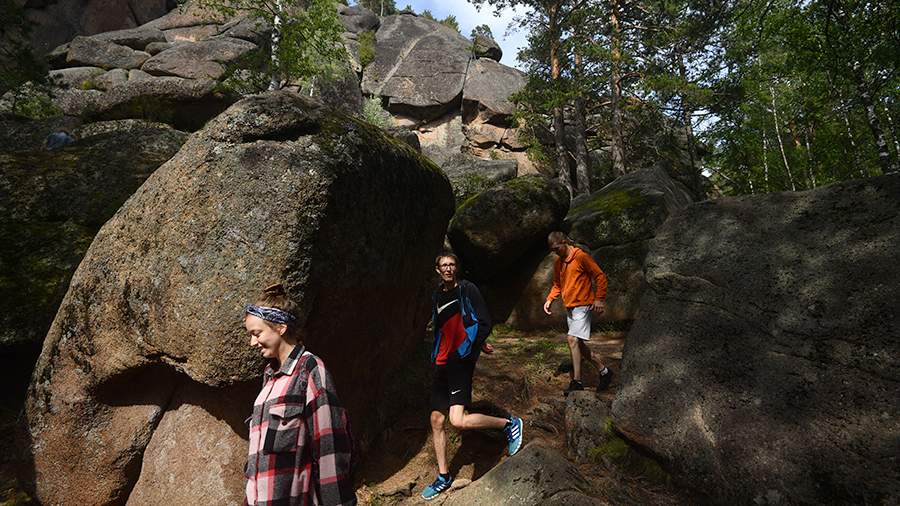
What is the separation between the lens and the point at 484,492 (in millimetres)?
3852

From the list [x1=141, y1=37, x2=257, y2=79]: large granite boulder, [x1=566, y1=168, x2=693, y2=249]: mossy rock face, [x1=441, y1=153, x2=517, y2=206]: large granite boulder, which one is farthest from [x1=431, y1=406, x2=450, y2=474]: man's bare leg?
[x1=141, y1=37, x2=257, y2=79]: large granite boulder

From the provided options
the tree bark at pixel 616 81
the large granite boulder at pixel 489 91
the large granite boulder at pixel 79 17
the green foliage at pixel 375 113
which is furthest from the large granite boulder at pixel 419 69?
the large granite boulder at pixel 79 17

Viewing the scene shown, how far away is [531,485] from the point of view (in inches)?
→ 144

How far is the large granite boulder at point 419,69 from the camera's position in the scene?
111 feet

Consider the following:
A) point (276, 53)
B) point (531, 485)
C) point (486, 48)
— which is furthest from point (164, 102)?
point (486, 48)

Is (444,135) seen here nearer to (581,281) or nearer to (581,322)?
(581,281)

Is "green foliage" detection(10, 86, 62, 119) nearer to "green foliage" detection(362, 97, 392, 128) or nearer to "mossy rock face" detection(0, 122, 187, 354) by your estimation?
"mossy rock face" detection(0, 122, 187, 354)

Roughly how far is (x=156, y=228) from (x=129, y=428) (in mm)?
2026

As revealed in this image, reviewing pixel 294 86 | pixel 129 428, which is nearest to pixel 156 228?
pixel 129 428

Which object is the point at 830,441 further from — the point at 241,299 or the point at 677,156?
the point at 677,156

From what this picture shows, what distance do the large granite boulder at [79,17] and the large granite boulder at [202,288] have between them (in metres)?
38.6

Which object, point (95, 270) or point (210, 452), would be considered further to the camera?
point (95, 270)

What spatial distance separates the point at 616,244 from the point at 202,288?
30.4ft

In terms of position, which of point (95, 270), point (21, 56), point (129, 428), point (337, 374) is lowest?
point (129, 428)
